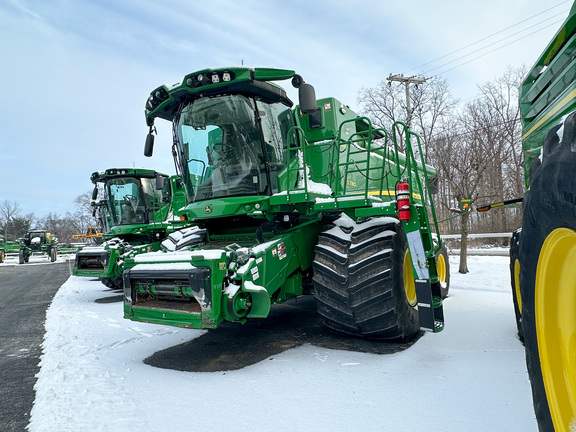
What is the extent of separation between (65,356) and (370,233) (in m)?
3.77

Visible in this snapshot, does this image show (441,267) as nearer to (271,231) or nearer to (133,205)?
(271,231)

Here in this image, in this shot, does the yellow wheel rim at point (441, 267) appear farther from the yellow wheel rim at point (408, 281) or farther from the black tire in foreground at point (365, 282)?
the black tire in foreground at point (365, 282)

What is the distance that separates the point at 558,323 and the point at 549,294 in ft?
0.41

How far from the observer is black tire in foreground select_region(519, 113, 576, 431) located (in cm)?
147

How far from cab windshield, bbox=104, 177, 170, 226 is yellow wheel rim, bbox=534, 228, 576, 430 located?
10.5 metres

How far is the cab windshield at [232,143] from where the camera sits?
4.63 m

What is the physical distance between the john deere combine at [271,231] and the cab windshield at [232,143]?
0.04 ft

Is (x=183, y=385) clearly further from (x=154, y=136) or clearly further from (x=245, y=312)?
(x=154, y=136)

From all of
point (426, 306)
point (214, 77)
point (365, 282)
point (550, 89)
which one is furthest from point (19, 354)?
point (550, 89)

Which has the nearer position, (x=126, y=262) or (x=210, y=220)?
(x=126, y=262)

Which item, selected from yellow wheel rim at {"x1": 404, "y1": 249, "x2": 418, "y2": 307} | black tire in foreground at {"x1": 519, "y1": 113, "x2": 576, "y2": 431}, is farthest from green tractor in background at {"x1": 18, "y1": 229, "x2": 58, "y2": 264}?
black tire in foreground at {"x1": 519, "y1": 113, "x2": 576, "y2": 431}

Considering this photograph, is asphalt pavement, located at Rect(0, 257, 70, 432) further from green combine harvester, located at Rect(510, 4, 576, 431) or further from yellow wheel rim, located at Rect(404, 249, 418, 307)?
yellow wheel rim, located at Rect(404, 249, 418, 307)

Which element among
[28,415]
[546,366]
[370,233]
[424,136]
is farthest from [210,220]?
[424,136]

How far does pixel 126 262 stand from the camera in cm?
439
